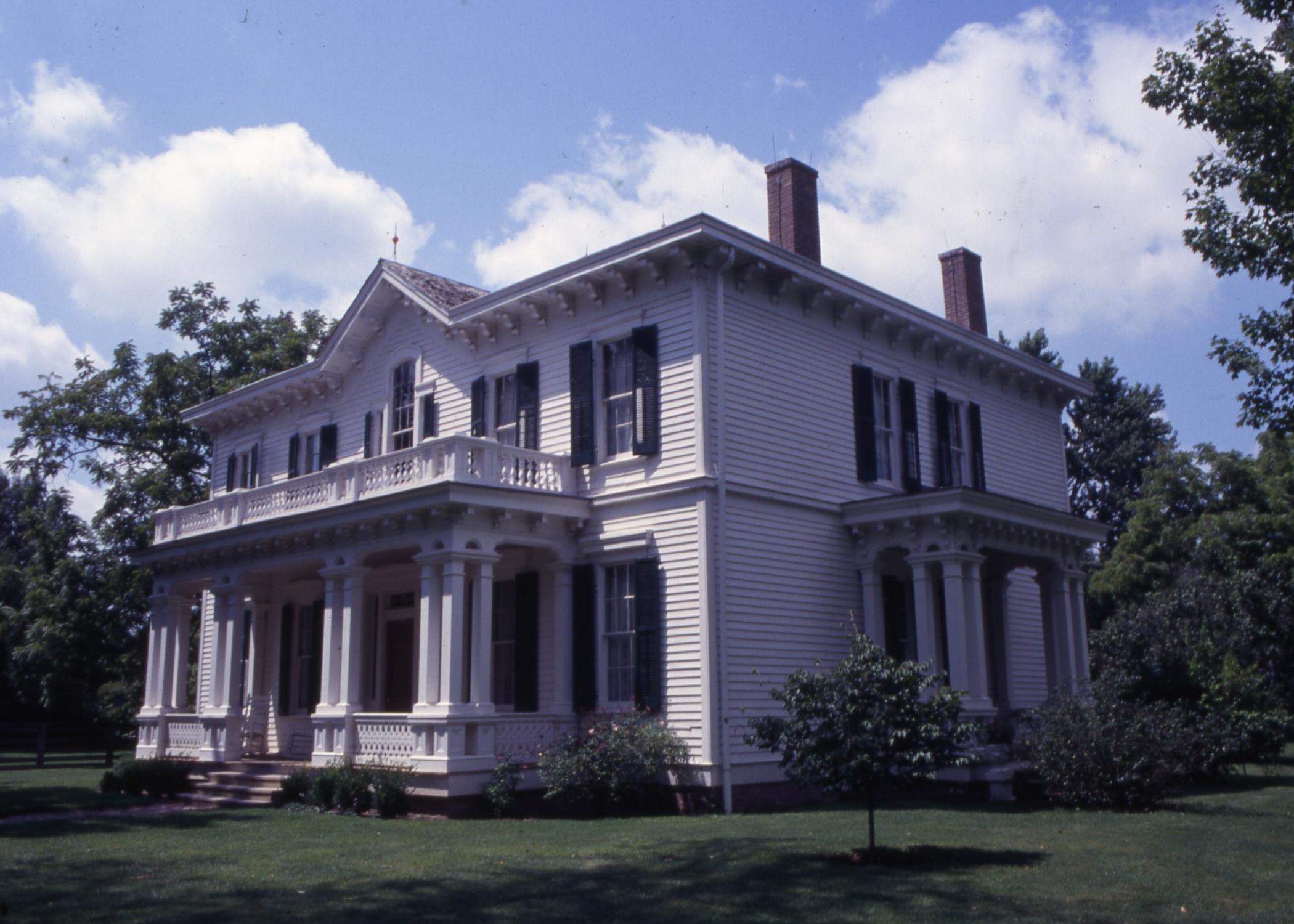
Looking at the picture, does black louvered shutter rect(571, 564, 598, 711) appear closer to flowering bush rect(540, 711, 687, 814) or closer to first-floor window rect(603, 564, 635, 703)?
first-floor window rect(603, 564, 635, 703)

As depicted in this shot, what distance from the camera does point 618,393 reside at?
62.8 feet

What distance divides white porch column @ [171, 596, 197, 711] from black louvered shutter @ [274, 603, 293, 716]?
78.2 inches

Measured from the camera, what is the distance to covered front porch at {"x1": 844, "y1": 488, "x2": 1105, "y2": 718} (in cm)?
1823

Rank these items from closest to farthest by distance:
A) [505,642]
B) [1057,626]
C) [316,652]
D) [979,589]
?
[979,589], [505,642], [1057,626], [316,652]

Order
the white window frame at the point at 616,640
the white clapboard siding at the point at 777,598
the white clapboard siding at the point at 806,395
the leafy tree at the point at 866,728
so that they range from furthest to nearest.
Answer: the white clapboard siding at the point at 806,395 < the white window frame at the point at 616,640 < the white clapboard siding at the point at 777,598 < the leafy tree at the point at 866,728

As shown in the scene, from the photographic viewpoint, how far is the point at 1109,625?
27.6m

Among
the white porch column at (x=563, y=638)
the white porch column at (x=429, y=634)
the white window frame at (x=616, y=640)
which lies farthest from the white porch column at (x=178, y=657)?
the white window frame at (x=616, y=640)

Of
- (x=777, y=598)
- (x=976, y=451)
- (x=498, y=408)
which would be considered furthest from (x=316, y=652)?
(x=976, y=451)

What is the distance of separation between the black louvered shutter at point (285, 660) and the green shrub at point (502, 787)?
920 cm

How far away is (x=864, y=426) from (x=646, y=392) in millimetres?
4608

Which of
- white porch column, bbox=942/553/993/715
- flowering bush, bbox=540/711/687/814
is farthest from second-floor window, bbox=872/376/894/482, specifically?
flowering bush, bbox=540/711/687/814

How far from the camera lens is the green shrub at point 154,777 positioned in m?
20.5

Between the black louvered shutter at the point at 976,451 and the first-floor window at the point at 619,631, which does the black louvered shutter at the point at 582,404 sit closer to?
the first-floor window at the point at 619,631

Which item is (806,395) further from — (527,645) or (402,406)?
(402,406)
